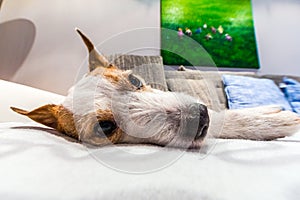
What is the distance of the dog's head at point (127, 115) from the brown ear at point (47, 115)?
0.03 meters

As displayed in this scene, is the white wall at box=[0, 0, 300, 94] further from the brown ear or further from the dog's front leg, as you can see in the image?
the dog's front leg

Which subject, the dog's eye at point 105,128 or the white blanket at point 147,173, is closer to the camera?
the white blanket at point 147,173

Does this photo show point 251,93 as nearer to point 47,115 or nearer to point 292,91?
point 292,91

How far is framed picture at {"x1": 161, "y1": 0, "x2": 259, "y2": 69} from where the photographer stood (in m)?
2.40

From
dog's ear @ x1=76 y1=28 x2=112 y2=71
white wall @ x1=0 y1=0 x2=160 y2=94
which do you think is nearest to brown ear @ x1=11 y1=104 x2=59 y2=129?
dog's ear @ x1=76 y1=28 x2=112 y2=71

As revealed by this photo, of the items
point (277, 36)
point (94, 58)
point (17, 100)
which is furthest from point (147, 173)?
point (277, 36)

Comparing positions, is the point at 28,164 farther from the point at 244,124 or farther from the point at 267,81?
the point at 267,81

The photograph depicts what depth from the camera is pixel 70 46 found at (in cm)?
216

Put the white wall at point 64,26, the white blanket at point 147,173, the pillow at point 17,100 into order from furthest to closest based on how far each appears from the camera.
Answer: the white wall at point 64,26 → the pillow at point 17,100 → the white blanket at point 147,173

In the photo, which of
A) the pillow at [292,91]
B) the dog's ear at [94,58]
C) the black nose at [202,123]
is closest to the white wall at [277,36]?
the pillow at [292,91]

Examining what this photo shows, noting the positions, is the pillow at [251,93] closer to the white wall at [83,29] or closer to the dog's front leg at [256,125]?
the white wall at [83,29]

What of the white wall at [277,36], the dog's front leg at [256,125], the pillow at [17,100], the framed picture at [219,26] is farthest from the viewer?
the white wall at [277,36]

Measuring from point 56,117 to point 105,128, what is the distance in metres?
0.19

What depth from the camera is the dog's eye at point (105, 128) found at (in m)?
0.54
